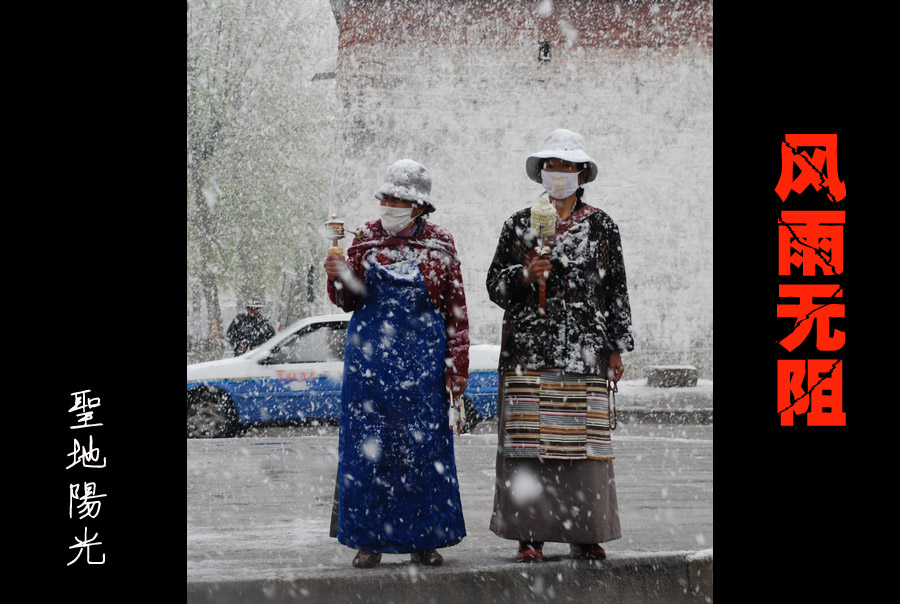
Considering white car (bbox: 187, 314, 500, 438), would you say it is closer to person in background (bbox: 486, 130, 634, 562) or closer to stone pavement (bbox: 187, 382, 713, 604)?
stone pavement (bbox: 187, 382, 713, 604)

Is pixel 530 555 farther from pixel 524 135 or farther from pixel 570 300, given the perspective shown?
A: pixel 524 135

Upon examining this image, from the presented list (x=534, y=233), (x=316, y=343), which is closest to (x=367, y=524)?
(x=534, y=233)

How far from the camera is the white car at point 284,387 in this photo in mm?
11516

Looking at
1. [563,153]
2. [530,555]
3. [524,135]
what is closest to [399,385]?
[530,555]

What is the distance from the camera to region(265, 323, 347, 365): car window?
11.6 m

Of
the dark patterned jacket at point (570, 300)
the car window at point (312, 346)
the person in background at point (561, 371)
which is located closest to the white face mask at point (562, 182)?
the person in background at point (561, 371)

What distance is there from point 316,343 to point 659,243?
989cm

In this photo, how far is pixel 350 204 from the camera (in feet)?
64.3

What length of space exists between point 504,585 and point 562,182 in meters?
1.78

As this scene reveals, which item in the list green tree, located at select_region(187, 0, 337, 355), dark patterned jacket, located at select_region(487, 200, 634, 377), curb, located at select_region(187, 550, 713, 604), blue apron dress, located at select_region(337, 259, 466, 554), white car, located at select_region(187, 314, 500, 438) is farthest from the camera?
green tree, located at select_region(187, 0, 337, 355)

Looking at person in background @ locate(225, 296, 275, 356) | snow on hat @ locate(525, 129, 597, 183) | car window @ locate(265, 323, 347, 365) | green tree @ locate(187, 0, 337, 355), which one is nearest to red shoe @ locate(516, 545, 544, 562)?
snow on hat @ locate(525, 129, 597, 183)

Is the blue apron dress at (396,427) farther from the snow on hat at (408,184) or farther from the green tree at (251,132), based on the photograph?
the green tree at (251,132)

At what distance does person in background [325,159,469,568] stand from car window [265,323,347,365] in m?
7.03

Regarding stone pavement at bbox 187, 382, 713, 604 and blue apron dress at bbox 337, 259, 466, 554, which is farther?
blue apron dress at bbox 337, 259, 466, 554
